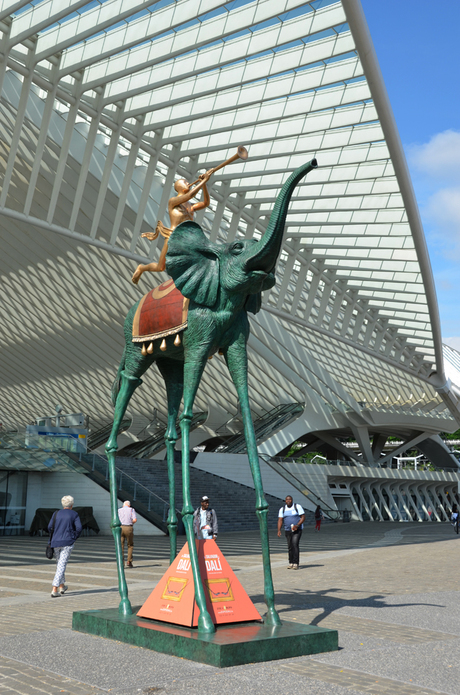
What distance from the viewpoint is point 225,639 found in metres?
5.62

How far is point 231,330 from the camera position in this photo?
7078mm

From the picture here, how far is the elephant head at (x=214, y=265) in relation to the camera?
6762 millimetres

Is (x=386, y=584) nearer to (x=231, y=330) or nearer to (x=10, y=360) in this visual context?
(x=231, y=330)

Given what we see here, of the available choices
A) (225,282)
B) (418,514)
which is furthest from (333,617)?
(418,514)

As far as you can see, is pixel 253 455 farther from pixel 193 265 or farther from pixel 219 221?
pixel 219 221

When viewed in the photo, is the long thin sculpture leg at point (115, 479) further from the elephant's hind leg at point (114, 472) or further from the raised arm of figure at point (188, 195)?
the raised arm of figure at point (188, 195)

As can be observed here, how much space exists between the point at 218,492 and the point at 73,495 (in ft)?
25.7

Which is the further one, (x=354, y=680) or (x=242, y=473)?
(x=242, y=473)

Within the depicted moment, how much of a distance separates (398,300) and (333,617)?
27335 millimetres

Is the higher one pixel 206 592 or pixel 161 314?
pixel 161 314

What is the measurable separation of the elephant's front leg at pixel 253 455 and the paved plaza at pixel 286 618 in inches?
27.7

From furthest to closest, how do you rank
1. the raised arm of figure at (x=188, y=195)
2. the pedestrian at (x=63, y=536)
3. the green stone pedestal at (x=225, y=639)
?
the pedestrian at (x=63, y=536) → the raised arm of figure at (x=188, y=195) → the green stone pedestal at (x=225, y=639)

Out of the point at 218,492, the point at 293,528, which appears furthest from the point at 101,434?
the point at 293,528

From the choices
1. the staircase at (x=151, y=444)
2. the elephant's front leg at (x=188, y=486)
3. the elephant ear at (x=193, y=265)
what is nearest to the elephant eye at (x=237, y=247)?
the elephant ear at (x=193, y=265)
